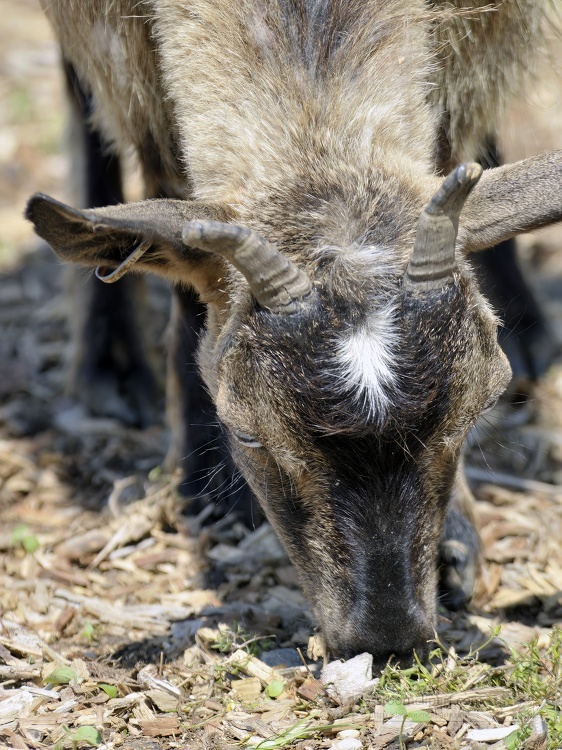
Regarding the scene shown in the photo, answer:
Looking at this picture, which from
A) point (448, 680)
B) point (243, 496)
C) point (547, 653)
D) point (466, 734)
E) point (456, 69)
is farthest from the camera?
point (243, 496)

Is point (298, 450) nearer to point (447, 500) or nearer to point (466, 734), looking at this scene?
point (447, 500)

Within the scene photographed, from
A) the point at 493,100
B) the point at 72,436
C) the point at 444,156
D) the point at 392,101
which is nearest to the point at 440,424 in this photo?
the point at 392,101

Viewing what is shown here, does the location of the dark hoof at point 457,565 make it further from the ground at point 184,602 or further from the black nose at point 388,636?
the black nose at point 388,636

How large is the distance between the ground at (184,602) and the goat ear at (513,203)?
169 cm

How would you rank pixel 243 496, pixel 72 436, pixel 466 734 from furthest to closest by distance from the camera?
pixel 72 436
pixel 243 496
pixel 466 734

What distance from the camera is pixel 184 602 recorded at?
17.7 ft

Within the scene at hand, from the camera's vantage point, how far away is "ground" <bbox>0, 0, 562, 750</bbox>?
3953mm

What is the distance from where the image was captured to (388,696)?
396cm

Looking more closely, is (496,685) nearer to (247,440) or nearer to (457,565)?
(457,565)

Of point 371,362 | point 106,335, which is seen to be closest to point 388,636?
point 371,362

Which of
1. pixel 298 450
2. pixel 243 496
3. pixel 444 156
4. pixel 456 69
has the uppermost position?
pixel 456 69

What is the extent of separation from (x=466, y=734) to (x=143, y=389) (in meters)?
4.43

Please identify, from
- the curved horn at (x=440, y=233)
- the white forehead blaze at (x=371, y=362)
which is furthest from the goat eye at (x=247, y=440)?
the curved horn at (x=440, y=233)

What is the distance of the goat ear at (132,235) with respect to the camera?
365 centimetres
